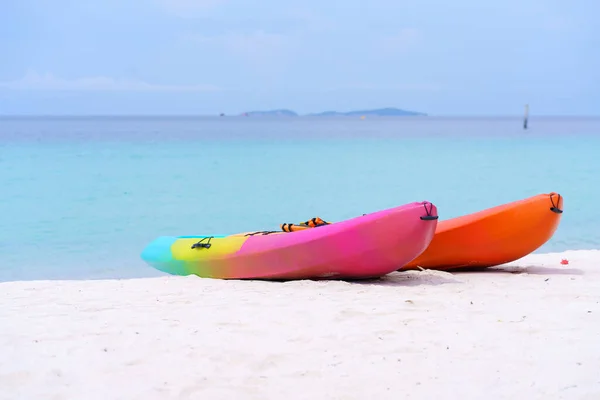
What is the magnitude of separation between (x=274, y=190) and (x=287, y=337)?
47.6 feet

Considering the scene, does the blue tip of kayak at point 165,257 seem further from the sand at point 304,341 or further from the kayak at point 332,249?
the sand at point 304,341

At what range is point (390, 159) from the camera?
2870cm

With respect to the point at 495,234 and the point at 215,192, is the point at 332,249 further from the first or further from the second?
the point at 215,192

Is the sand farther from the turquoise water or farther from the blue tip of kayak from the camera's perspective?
the turquoise water

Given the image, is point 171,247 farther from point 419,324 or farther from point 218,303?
point 419,324

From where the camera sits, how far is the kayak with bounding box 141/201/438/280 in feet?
17.2

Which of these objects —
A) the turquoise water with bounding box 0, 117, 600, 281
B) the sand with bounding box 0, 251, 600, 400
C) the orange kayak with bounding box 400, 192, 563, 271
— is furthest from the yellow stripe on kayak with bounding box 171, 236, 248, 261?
the turquoise water with bounding box 0, 117, 600, 281

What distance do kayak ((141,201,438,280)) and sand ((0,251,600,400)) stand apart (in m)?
0.22

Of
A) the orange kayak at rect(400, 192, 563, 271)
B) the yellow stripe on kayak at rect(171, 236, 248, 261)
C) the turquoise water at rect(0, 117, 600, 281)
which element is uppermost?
the orange kayak at rect(400, 192, 563, 271)

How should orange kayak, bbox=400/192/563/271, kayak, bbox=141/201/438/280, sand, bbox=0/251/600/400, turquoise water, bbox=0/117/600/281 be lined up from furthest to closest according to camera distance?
turquoise water, bbox=0/117/600/281
orange kayak, bbox=400/192/563/271
kayak, bbox=141/201/438/280
sand, bbox=0/251/600/400

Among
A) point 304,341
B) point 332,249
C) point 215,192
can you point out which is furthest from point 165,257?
point 215,192

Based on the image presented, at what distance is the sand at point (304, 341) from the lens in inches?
121

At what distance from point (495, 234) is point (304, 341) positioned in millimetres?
2795

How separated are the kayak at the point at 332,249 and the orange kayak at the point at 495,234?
0.72 metres
